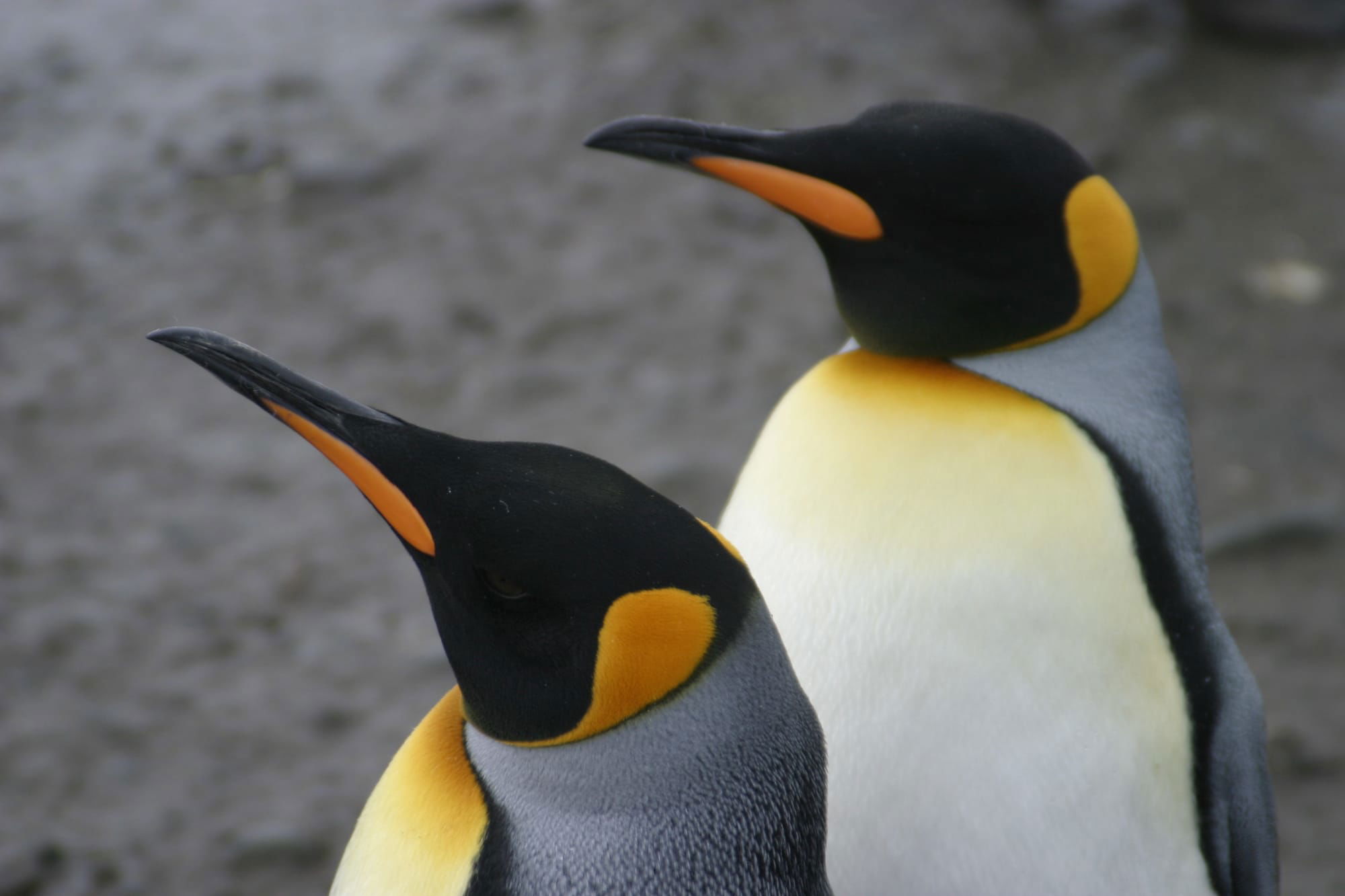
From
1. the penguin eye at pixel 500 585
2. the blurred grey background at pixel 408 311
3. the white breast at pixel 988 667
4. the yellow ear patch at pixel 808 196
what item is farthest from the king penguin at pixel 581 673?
the blurred grey background at pixel 408 311

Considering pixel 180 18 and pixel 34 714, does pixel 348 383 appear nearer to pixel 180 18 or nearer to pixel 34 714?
pixel 34 714

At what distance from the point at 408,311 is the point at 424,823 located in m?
2.75

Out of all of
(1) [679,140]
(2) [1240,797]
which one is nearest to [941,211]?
(1) [679,140]

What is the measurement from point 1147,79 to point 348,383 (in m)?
3.22

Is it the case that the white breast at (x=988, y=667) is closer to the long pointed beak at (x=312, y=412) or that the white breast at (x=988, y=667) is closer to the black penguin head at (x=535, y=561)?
the black penguin head at (x=535, y=561)

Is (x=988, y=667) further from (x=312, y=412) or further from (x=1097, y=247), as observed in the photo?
(x=312, y=412)

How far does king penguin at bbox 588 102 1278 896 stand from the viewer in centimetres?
156

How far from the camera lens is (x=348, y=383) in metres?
3.59

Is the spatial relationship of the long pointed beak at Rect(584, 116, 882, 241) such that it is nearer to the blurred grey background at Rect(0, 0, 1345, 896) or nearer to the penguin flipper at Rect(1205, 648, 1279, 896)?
the penguin flipper at Rect(1205, 648, 1279, 896)

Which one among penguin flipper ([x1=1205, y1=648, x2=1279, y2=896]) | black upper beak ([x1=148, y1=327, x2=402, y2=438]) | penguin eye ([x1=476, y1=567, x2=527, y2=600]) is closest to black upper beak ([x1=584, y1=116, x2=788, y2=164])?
black upper beak ([x1=148, y1=327, x2=402, y2=438])

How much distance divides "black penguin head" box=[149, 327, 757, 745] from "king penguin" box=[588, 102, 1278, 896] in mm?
464

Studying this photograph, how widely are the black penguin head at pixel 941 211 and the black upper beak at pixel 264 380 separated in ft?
1.93

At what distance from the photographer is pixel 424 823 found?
4.13 feet

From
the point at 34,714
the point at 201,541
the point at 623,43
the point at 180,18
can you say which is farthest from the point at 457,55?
the point at 34,714
